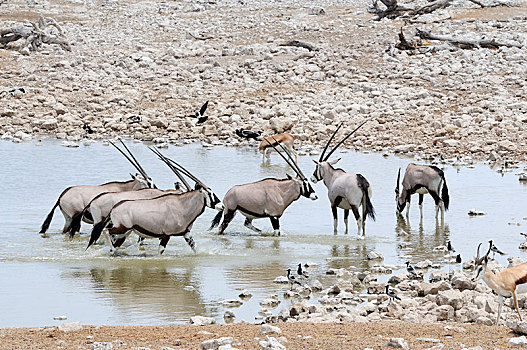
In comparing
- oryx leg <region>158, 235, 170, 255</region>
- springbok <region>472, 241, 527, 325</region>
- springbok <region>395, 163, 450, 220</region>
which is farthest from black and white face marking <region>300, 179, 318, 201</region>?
springbok <region>472, 241, 527, 325</region>

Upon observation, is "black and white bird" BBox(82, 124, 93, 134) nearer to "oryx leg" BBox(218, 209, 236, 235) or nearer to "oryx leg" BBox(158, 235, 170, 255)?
"oryx leg" BBox(218, 209, 236, 235)

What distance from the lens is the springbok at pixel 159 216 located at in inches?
394

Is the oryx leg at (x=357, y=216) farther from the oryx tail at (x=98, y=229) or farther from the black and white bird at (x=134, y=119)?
the black and white bird at (x=134, y=119)

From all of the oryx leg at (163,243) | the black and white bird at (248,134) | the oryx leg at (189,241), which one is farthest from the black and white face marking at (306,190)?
the black and white bird at (248,134)

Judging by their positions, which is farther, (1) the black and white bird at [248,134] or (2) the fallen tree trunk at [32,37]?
(2) the fallen tree trunk at [32,37]

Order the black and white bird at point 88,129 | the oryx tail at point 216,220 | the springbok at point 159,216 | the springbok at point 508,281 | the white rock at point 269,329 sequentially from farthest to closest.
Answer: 1. the black and white bird at point 88,129
2. the oryx tail at point 216,220
3. the springbok at point 159,216
4. the springbok at point 508,281
5. the white rock at point 269,329

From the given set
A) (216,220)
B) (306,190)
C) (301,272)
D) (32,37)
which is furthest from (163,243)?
(32,37)

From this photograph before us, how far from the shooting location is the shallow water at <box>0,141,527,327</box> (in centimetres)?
801

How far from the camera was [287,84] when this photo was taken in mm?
24688

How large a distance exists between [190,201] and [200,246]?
0.68m

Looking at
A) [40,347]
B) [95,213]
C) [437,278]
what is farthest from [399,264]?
[40,347]

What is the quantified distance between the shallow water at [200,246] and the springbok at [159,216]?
11.2 inches

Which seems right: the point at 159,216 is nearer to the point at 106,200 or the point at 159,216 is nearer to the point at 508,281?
the point at 106,200

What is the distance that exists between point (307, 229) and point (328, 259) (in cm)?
203
